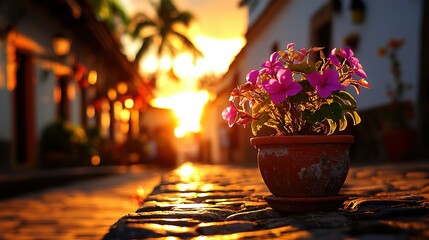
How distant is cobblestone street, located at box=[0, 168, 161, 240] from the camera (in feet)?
15.0

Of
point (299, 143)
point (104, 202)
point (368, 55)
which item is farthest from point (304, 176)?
point (368, 55)

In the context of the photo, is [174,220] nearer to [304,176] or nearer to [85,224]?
[304,176]

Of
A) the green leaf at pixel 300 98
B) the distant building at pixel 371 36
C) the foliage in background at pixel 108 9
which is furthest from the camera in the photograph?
the foliage in background at pixel 108 9

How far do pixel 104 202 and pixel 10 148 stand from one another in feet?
10.6

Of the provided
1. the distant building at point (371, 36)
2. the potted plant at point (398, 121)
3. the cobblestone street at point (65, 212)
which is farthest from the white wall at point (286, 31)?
the cobblestone street at point (65, 212)

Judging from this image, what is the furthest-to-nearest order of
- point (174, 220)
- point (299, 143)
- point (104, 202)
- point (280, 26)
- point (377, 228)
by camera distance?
point (280, 26) → point (104, 202) → point (299, 143) → point (174, 220) → point (377, 228)

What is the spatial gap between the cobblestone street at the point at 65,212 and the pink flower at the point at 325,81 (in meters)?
2.11

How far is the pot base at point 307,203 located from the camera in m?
2.68

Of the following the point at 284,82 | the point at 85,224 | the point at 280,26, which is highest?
the point at 280,26

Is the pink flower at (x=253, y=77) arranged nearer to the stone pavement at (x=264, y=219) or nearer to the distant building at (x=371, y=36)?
the stone pavement at (x=264, y=219)

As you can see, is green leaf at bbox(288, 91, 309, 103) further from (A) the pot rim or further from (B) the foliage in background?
(B) the foliage in background

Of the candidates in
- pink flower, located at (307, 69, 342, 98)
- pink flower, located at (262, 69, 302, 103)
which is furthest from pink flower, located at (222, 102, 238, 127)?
pink flower, located at (307, 69, 342, 98)

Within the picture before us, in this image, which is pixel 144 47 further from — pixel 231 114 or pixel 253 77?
pixel 253 77

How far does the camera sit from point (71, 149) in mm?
11820
